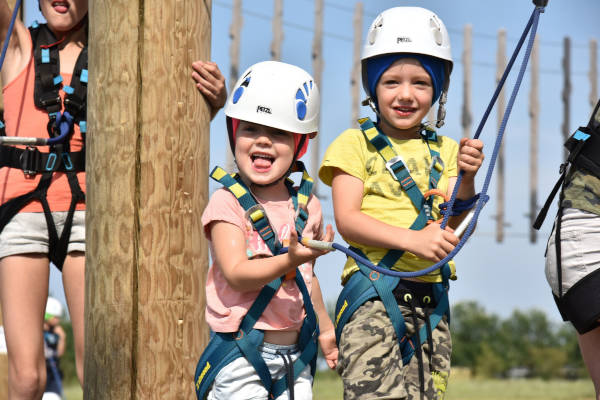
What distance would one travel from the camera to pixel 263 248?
3.53 metres

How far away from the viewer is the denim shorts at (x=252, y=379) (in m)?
3.49

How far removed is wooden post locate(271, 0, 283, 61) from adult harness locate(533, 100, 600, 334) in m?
11.0

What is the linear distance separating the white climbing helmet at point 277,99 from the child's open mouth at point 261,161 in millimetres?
126

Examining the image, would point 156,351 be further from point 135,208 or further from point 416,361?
point 416,361

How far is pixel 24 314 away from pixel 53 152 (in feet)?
2.58

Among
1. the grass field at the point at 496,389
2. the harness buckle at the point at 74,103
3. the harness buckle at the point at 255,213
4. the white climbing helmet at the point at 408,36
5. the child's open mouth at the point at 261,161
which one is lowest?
the grass field at the point at 496,389

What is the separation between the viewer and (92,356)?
408cm

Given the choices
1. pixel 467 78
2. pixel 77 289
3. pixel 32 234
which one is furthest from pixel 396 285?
pixel 467 78

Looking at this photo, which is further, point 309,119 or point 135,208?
point 135,208

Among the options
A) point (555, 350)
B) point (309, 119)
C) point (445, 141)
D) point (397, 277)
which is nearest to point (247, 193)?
point (309, 119)

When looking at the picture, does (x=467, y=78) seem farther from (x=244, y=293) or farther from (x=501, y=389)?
(x=244, y=293)

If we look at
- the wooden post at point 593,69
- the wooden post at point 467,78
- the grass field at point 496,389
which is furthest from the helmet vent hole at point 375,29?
the wooden post at point 593,69

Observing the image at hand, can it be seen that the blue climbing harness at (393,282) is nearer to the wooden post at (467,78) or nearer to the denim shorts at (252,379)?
the denim shorts at (252,379)

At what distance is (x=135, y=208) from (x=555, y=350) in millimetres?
13023
